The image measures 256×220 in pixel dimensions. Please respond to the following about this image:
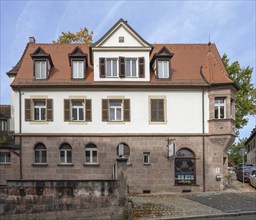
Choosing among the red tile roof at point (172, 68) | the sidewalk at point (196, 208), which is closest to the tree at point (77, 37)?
the red tile roof at point (172, 68)

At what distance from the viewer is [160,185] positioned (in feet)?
95.2

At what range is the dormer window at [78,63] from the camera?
30.1m

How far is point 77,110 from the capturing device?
2944cm

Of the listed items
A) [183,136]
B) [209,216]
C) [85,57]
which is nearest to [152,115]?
[183,136]

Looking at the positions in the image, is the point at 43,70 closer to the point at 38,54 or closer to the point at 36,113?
the point at 38,54

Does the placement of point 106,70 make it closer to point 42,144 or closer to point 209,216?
point 42,144

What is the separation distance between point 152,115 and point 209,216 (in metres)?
12.3

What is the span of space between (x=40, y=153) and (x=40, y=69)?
19.5ft

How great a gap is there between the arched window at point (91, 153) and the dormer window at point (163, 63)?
6808 millimetres

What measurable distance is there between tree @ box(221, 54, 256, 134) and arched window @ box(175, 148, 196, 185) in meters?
8.87

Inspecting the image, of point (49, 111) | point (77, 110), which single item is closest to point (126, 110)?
point (77, 110)

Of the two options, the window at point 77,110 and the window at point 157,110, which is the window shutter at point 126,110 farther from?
the window at point 77,110

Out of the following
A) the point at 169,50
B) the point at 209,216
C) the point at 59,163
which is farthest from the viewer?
the point at 169,50

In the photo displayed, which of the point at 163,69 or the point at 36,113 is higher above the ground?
the point at 163,69
